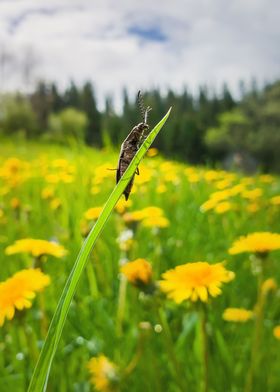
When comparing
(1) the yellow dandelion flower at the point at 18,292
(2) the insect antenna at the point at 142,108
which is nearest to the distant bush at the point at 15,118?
(1) the yellow dandelion flower at the point at 18,292

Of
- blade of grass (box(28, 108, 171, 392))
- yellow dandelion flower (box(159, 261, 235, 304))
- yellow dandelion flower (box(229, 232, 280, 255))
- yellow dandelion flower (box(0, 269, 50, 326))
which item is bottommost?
yellow dandelion flower (box(0, 269, 50, 326))

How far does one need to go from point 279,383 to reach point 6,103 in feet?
70.6

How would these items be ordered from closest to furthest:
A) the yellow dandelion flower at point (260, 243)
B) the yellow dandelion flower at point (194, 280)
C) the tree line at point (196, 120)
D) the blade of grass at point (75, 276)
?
1. the blade of grass at point (75, 276)
2. the yellow dandelion flower at point (194, 280)
3. the yellow dandelion flower at point (260, 243)
4. the tree line at point (196, 120)

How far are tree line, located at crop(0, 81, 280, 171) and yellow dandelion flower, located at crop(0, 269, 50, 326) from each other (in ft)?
62.5

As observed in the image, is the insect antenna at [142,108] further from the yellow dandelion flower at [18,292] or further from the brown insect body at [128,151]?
the yellow dandelion flower at [18,292]

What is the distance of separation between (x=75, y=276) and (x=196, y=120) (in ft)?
88.5

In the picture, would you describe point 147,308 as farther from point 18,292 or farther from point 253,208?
point 253,208

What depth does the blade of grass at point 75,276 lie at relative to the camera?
168mm

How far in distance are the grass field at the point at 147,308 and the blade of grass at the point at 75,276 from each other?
19 cm

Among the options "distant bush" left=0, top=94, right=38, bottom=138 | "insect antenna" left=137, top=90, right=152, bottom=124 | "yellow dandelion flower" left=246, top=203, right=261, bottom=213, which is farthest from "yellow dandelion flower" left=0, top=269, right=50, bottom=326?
"distant bush" left=0, top=94, right=38, bottom=138

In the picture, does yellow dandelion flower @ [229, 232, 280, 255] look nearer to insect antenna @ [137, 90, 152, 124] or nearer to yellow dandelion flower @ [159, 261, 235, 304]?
yellow dandelion flower @ [159, 261, 235, 304]

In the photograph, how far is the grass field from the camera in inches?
18.7

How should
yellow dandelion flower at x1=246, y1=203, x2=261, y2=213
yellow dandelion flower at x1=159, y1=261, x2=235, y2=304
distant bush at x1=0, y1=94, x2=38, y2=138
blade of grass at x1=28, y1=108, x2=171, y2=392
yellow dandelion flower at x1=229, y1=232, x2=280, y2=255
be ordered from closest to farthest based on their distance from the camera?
1. blade of grass at x1=28, y1=108, x2=171, y2=392
2. yellow dandelion flower at x1=159, y1=261, x2=235, y2=304
3. yellow dandelion flower at x1=229, y1=232, x2=280, y2=255
4. yellow dandelion flower at x1=246, y1=203, x2=261, y2=213
5. distant bush at x1=0, y1=94, x2=38, y2=138

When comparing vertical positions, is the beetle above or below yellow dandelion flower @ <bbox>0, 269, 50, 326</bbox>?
above
